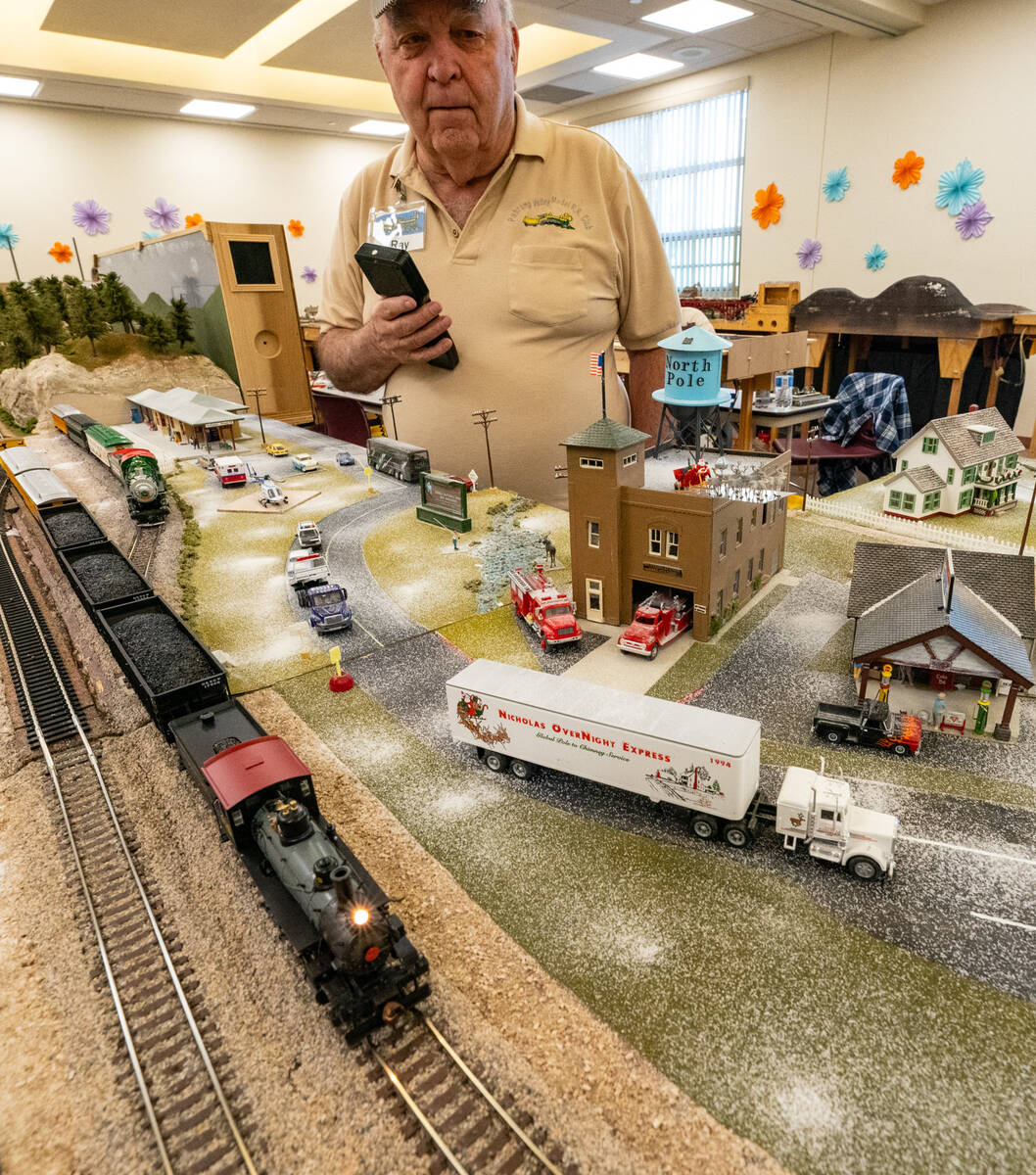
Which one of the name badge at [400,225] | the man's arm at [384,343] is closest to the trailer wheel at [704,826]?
the man's arm at [384,343]

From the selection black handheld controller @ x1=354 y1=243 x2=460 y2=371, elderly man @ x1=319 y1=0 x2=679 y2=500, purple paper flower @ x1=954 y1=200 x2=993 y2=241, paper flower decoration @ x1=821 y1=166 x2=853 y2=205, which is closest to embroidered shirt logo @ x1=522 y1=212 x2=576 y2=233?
elderly man @ x1=319 y1=0 x2=679 y2=500

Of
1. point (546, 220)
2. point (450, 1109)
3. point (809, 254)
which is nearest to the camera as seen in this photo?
point (450, 1109)

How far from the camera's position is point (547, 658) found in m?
12.1

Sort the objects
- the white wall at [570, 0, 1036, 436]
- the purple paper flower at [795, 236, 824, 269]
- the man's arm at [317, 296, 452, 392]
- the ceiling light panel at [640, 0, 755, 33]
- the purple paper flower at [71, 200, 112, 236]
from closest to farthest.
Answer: the man's arm at [317, 296, 452, 392], the white wall at [570, 0, 1036, 436], the ceiling light panel at [640, 0, 755, 33], the purple paper flower at [795, 236, 824, 269], the purple paper flower at [71, 200, 112, 236]

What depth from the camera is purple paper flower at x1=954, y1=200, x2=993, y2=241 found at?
24297 millimetres

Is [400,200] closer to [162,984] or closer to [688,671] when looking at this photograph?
[688,671]

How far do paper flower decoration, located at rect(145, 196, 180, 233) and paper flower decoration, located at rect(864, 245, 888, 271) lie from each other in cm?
3009

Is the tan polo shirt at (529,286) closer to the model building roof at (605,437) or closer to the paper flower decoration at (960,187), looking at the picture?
the model building roof at (605,437)

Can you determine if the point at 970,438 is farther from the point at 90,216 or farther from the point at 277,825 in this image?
the point at 90,216

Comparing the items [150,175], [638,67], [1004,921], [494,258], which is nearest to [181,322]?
[150,175]

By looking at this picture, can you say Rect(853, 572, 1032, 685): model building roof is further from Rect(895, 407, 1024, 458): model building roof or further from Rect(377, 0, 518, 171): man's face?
Rect(377, 0, 518, 171): man's face

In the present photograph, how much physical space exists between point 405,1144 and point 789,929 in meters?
3.94

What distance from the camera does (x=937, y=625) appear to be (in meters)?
9.76

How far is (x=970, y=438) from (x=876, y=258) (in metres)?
14.1
